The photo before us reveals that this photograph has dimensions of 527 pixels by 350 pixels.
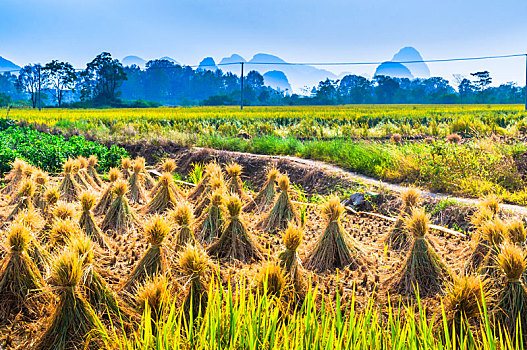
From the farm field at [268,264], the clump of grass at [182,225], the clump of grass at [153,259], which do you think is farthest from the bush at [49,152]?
the clump of grass at [153,259]

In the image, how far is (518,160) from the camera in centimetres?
694

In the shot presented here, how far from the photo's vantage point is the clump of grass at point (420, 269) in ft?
9.25

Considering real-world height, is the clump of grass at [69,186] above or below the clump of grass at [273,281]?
above

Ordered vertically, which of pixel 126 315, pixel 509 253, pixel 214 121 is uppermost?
pixel 214 121

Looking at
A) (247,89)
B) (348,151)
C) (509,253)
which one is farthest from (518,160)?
(247,89)

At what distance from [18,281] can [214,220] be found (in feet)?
5.40

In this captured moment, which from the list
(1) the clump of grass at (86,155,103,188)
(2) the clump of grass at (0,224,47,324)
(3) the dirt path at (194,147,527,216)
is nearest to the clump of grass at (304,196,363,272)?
(2) the clump of grass at (0,224,47,324)

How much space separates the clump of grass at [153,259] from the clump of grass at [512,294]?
2.02 metres

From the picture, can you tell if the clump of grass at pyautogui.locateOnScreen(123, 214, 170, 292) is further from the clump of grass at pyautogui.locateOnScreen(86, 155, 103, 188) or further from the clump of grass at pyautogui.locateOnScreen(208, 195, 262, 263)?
the clump of grass at pyautogui.locateOnScreen(86, 155, 103, 188)

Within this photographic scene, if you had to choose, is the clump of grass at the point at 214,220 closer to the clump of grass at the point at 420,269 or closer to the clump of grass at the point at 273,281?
the clump of grass at the point at 273,281

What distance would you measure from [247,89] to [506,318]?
66.3 metres

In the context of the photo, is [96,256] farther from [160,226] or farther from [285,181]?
[285,181]

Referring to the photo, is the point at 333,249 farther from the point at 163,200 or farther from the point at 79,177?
the point at 79,177

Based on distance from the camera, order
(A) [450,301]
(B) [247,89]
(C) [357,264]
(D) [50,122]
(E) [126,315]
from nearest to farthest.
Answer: (A) [450,301] → (E) [126,315] → (C) [357,264] → (D) [50,122] → (B) [247,89]
